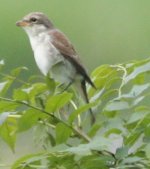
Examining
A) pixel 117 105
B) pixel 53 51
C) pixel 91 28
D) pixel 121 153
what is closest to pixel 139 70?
pixel 117 105

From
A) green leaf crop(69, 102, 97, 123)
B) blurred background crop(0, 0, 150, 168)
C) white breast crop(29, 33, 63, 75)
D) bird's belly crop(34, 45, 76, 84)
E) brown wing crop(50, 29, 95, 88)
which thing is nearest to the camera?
green leaf crop(69, 102, 97, 123)

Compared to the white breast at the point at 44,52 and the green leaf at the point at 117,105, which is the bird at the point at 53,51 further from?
the green leaf at the point at 117,105

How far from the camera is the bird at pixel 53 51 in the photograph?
229 centimetres

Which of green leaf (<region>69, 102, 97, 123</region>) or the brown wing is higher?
green leaf (<region>69, 102, 97, 123</region>)

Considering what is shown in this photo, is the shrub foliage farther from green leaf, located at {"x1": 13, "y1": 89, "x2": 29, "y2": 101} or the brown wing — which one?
the brown wing

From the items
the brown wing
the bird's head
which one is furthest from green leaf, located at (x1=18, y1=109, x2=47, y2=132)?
the bird's head

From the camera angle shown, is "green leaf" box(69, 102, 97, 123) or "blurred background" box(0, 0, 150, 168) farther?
"blurred background" box(0, 0, 150, 168)

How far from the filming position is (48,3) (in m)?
6.56

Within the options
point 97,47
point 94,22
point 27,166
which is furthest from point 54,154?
point 94,22

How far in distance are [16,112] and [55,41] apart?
937 mm

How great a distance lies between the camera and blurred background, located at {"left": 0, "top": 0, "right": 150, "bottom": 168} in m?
5.45

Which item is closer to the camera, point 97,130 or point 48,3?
point 97,130

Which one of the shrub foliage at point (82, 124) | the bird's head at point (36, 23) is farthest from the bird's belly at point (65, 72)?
the shrub foliage at point (82, 124)

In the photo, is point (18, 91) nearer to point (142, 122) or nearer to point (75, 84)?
point (142, 122)
